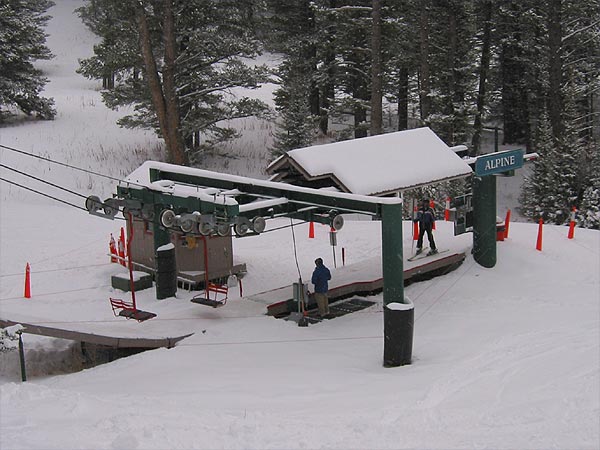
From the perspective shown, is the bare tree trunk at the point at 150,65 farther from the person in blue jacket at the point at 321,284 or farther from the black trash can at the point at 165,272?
the person in blue jacket at the point at 321,284

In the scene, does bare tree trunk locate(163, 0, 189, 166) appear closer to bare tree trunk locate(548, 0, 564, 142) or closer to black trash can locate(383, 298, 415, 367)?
bare tree trunk locate(548, 0, 564, 142)

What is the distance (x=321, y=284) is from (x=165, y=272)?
164 inches

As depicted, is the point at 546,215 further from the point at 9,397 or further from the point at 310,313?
the point at 9,397

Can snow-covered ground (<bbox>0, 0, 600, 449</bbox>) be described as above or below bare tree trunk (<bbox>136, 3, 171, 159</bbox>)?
below

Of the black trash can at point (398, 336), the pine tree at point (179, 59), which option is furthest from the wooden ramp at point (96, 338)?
the pine tree at point (179, 59)

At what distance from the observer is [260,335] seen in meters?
14.8

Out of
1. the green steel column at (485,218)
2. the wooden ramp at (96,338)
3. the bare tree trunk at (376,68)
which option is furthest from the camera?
the bare tree trunk at (376,68)

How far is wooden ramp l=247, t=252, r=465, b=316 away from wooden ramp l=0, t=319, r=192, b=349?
3023mm

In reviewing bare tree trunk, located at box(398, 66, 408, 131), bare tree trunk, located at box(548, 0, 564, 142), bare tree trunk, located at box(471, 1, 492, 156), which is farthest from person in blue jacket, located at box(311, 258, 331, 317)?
bare tree trunk, located at box(398, 66, 408, 131)

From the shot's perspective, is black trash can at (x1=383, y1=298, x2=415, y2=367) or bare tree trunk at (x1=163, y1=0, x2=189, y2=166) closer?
black trash can at (x1=383, y1=298, x2=415, y2=367)

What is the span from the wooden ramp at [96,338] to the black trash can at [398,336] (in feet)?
13.6

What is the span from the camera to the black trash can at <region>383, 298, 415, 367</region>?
1321cm

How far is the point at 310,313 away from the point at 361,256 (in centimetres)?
582

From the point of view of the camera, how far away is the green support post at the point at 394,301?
13.2 m
